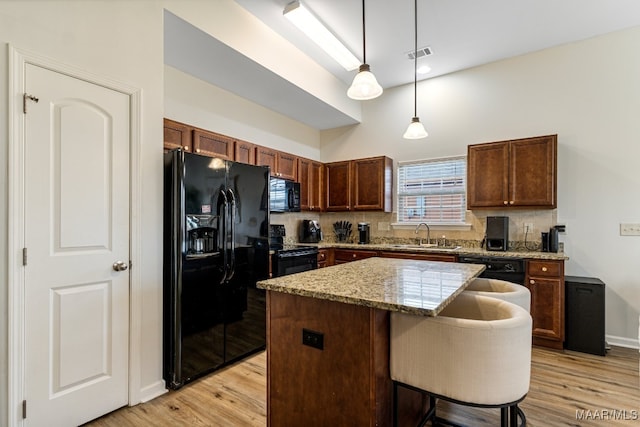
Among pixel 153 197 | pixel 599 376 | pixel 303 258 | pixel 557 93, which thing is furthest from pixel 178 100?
pixel 599 376

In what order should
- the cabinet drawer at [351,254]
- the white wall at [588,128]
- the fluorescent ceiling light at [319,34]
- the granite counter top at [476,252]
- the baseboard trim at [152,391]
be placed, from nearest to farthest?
the baseboard trim at [152,391] → the fluorescent ceiling light at [319,34] → the granite counter top at [476,252] → the white wall at [588,128] → the cabinet drawer at [351,254]

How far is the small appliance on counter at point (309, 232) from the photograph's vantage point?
4.80 metres

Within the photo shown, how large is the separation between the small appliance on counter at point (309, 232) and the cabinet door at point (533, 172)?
262 centimetres

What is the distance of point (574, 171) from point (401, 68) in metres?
2.39

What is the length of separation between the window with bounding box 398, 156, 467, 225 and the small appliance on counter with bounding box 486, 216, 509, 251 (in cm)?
54

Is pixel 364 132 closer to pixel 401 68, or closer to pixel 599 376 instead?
pixel 401 68

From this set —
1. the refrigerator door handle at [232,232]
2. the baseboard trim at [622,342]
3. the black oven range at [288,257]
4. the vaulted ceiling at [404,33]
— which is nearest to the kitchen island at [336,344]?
the refrigerator door handle at [232,232]

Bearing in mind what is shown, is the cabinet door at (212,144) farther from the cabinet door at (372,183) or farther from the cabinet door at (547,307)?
the cabinet door at (547,307)

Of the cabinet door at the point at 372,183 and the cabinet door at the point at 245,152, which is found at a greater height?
the cabinet door at the point at 245,152

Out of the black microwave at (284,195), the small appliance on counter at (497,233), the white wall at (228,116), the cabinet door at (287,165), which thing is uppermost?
the white wall at (228,116)

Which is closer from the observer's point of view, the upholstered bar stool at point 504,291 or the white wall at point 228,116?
the upholstered bar stool at point 504,291

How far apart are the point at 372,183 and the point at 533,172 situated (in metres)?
1.97

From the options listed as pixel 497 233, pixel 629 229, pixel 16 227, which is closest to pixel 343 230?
pixel 497 233

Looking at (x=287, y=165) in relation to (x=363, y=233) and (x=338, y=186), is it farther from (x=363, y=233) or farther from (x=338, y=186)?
(x=363, y=233)
